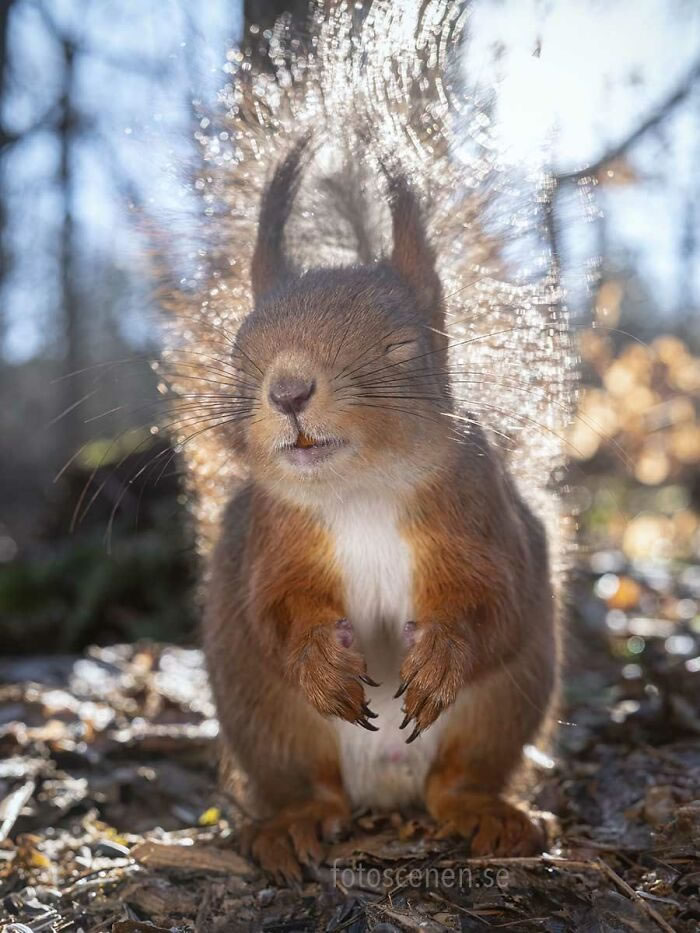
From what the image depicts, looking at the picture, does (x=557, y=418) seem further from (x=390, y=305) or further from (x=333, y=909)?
(x=333, y=909)

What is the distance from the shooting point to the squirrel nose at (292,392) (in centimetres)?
174

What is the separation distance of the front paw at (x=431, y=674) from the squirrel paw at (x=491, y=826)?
1.25 feet

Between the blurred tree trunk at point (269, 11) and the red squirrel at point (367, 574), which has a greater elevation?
the blurred tree trunk at point (269, 11)

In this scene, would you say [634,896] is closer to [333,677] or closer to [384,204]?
[333,677]

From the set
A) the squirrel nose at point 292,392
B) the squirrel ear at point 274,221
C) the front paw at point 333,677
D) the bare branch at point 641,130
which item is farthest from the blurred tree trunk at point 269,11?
the front paw at point 333,677

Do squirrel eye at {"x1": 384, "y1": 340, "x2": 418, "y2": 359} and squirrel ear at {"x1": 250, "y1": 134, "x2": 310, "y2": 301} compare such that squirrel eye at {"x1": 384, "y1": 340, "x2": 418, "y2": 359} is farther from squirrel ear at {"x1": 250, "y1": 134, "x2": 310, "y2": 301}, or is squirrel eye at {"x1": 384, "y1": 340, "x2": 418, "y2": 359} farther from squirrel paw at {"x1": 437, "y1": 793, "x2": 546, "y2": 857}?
squirrel paw at {"x1": 437, "y1": 793, "x2": 546, "y2": 857}

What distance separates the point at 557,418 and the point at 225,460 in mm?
798

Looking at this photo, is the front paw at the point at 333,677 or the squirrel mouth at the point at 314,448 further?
the front paw at the point at 333,677

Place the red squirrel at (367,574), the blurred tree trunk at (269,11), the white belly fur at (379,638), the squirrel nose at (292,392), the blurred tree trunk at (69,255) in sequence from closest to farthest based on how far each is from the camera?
the squirrel nose at (292,392)
the red squirrel at (367,574)
the white belly fur at (379,638)
the blurred tree trunk at (269,11)
the blurred tree trunk at (69,255)

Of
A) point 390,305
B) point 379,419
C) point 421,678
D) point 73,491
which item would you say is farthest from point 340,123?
point 73,491

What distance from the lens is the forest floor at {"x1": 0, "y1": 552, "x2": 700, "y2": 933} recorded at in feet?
6.30

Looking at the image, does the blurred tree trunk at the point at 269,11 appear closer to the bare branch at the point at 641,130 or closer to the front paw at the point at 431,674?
the bare branch at the point at 641,130

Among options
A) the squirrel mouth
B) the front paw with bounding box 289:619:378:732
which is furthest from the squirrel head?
the front paw with bounding box 289:619:378:732

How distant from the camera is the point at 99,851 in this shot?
2.44 metres
